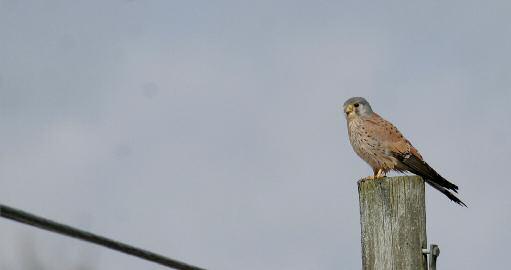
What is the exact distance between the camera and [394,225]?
14.7 feet

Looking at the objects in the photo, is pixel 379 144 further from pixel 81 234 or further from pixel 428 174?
pixel 81 234

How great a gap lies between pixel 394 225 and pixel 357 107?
3.85m

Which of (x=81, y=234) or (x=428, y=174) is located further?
(x=428, y=174)

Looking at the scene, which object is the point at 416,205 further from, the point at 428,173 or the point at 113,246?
the point at 428,173

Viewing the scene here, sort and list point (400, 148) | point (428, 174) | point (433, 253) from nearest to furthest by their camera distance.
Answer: point (433, 253)
point (428, 174)
point (400, 148)

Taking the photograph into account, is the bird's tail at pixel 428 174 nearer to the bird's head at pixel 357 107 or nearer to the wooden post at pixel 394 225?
the bird's head at pixel 357 107

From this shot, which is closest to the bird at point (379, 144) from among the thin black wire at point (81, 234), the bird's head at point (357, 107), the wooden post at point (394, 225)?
the bird's head at point (357, 107)

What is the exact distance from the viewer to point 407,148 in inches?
303

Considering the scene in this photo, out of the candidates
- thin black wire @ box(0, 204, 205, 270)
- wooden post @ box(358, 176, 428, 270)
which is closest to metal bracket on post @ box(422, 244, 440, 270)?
wooden post @ box(358, 176, 428, 270)

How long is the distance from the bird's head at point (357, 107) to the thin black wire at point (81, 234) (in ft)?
16.0

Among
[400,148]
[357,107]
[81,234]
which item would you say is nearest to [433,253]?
[81,234]

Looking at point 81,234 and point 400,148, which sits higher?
point 400,148

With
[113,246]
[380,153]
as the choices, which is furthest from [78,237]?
[380,153]

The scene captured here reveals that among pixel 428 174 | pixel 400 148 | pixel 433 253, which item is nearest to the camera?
pixel 433 253
